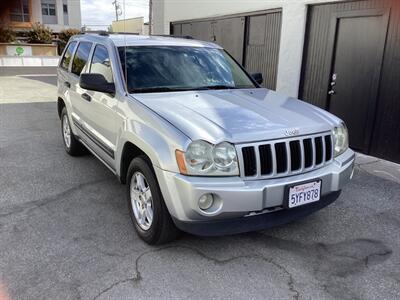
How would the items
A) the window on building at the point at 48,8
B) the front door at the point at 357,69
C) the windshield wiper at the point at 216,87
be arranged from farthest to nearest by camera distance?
1. the front door at the point at 357,69
2. the windshield wiper at the point at 216,87
3. the window on building at the point at 48,8

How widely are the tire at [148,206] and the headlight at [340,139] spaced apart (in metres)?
1.59

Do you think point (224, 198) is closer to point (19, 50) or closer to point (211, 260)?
point (211, 260)

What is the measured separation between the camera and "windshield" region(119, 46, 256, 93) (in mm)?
3783

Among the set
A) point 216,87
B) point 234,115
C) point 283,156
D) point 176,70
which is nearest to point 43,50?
point 176,70

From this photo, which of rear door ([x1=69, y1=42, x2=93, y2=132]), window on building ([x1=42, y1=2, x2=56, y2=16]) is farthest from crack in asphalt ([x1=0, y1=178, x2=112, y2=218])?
window on building ([x1=42, y1=2, x2=56, y2=16])

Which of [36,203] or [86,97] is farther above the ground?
[86,97]

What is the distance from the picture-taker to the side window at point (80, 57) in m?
4.83

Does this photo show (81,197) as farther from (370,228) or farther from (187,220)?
(370,228)

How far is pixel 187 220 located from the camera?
2.74 m

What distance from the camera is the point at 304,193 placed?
2.95 metres

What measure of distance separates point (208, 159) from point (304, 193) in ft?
2.73

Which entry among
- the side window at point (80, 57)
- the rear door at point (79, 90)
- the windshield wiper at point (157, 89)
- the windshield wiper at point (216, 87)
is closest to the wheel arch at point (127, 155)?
the windshield wiper at point (157, 89)

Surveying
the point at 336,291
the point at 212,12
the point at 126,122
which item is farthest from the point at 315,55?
the point at 336,291

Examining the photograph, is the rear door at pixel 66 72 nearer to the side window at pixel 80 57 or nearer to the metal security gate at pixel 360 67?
the side window at pixel 80 57
